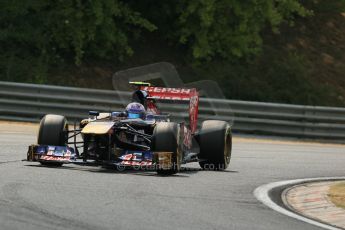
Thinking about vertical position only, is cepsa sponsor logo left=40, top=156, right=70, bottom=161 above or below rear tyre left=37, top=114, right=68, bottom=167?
below

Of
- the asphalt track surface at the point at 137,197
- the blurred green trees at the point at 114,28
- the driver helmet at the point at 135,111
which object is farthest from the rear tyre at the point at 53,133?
the blurred green trees at the point at 114,28

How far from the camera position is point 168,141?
1352cm

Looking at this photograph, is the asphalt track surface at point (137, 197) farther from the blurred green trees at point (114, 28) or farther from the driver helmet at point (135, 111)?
the blurred green trees at point (114, 28)

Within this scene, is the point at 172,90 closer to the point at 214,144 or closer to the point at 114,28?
the point at 214,144

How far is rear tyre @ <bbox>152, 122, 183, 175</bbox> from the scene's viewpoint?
13.5m

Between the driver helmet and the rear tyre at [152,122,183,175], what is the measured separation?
1074 millimetres

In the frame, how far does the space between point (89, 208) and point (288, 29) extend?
924 inches

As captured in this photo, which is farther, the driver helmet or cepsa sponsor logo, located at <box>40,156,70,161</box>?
the driver helmet

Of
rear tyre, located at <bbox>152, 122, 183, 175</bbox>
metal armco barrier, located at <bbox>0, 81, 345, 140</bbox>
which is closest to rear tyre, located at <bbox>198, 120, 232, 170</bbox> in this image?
rear tyre, located at <bbox>152, 122, 183, 175</bbox>

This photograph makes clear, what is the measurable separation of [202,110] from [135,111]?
31.0 ft

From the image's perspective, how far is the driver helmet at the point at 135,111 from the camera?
48.0 ft

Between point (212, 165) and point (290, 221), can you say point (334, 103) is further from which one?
point (290, 221)

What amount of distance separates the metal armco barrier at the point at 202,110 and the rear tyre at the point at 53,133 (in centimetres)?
902

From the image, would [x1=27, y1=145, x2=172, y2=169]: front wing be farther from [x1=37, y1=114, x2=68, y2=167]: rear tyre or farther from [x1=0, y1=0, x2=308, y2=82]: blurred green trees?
[x1=0, y1=0, x2=308, y2=82]: blurred green trees
